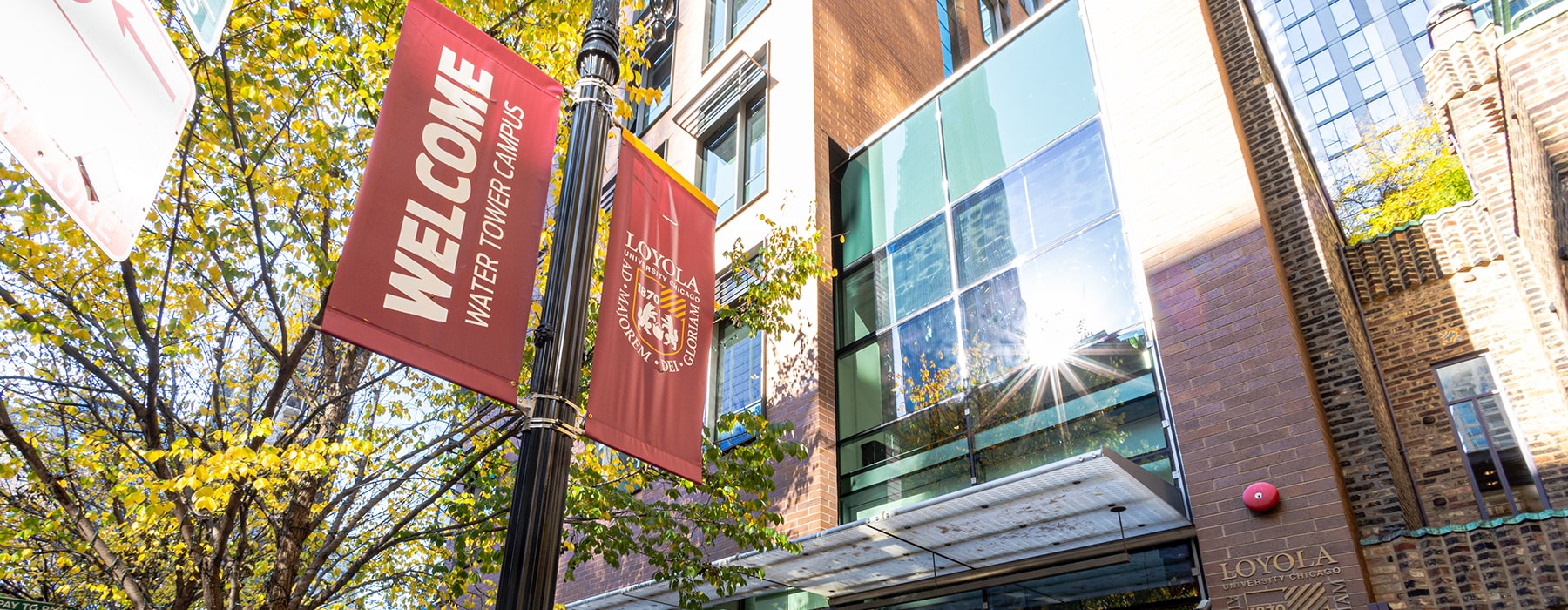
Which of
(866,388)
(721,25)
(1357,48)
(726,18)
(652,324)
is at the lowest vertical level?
(652,324)

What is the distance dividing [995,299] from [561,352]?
26.3 ft

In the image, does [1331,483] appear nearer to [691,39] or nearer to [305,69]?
[305,69]

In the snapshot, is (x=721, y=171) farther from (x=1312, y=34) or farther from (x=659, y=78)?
(x=1312, y=34)

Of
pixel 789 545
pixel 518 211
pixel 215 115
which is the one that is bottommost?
pixel 789 545

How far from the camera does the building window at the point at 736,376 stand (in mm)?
14316

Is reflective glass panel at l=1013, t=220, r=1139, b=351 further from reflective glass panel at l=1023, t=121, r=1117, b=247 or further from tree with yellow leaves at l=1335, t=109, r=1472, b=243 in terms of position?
tree with yellow leaves at l=1335, t=109, r=1472, b=243

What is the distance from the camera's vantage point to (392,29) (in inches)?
315

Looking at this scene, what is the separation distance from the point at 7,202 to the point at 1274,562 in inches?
421

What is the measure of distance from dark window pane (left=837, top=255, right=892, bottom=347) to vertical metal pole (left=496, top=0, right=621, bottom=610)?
8.23 metres

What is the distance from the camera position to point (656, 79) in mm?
22359

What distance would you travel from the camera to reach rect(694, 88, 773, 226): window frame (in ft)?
53.6

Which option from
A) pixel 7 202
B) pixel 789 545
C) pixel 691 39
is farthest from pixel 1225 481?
pixel 691 39

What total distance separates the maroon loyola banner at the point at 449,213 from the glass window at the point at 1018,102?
8.05m

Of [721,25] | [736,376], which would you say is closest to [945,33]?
[721,25]
